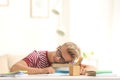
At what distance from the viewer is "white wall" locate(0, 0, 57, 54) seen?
4.51m

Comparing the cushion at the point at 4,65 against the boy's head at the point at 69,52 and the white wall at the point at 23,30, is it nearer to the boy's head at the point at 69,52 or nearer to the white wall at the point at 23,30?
the white wall at the point at 23,30

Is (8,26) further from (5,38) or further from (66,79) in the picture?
(66,79)

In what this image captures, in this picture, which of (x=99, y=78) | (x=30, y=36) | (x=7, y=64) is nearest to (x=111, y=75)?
(x=99, y=78)

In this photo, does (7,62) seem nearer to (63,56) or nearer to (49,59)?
(49,59)

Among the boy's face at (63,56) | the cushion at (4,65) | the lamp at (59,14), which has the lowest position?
the cushion at (4,65)

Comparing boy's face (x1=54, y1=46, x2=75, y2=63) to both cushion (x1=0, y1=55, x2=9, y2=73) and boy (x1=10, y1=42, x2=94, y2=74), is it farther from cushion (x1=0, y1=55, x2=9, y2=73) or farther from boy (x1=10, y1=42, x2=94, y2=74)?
cushion (x1=0, y1=55, x2=9, y2=73)

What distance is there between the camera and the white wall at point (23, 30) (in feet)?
14.8

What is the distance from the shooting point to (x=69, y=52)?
2.57 m

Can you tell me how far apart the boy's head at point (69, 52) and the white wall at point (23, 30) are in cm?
201

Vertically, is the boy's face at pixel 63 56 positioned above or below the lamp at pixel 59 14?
below

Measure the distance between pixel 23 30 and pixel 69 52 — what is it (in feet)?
6.88

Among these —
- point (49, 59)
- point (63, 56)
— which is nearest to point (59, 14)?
point (49, 59)

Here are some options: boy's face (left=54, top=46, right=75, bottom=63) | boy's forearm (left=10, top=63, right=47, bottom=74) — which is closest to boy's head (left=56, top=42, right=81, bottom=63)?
boy's face (left=54, top=46, right=75, bottom=63)

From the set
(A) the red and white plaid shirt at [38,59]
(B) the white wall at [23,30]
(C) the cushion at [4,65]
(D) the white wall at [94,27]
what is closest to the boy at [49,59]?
(A) the red and white plaid shirt at [38,59]
